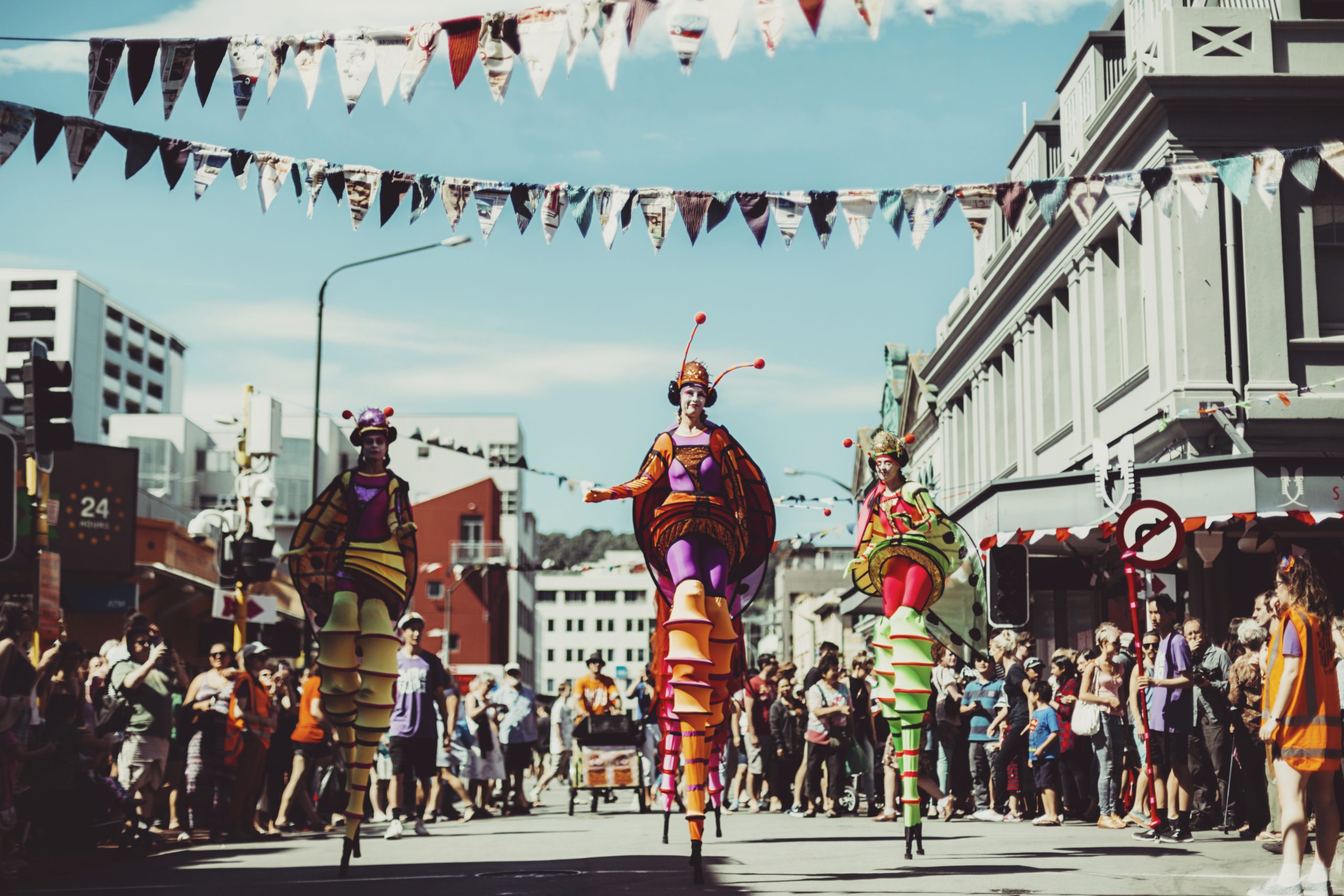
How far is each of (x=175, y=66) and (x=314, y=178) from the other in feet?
5.43

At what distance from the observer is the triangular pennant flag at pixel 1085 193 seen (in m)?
13.1

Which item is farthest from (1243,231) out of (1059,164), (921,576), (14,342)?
(14,342)

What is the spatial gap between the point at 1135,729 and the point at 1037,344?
18323 mm

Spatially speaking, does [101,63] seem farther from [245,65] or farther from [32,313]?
[32,313]

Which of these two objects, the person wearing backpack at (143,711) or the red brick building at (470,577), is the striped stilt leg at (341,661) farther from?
the red brick building at (470,577)

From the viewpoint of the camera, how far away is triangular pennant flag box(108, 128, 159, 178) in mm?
12078

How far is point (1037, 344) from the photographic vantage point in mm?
32781

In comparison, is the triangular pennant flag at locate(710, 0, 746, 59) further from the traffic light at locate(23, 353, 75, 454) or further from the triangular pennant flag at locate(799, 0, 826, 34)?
the traffic light at locate(23, 353, 75, 454)

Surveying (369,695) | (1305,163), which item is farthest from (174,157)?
(1305,163)

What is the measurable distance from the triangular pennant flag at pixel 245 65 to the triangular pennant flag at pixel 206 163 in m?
1.02

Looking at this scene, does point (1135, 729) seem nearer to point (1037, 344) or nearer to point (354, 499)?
point (354, 499)

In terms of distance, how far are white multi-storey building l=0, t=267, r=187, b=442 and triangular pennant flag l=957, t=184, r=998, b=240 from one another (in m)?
87.4

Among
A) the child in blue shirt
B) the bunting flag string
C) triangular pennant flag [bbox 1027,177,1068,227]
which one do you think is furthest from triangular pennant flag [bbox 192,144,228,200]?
the child in blue shirt

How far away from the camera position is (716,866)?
11.0 metres
